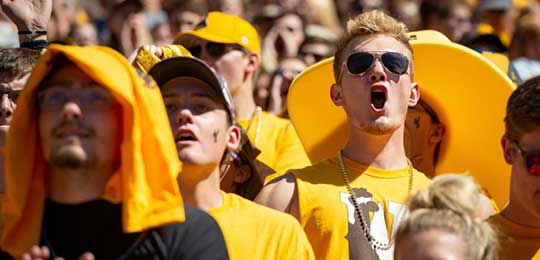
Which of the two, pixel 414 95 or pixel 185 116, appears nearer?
pixel 185 116

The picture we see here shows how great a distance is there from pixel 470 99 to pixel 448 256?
2.79 metres

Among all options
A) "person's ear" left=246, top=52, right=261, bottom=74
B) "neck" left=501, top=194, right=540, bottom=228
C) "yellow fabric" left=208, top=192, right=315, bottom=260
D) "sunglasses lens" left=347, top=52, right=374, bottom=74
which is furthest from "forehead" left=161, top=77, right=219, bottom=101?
"person's ear" left=246, top=52, right=261, bottom=74

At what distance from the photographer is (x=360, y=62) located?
7430 mm

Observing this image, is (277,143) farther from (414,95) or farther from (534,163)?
(534,163)

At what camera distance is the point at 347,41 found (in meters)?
7.64

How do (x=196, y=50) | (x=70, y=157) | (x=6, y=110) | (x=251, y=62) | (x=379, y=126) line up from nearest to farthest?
(x=70, y=157) → (x=6, y=110) → (x=379, y=126) → (x=196, y=50) → (x=251, y=62)

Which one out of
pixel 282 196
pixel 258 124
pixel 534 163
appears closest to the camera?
pixel 534 163

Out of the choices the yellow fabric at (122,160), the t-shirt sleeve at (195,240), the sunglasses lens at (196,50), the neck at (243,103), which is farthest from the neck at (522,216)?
the sunglasses lens at (196,50)

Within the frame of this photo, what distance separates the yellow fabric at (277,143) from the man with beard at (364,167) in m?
1.47

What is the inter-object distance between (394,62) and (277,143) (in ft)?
7.03

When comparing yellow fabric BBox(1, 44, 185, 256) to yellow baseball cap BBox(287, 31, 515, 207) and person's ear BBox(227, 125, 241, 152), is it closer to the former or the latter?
person's ear BBox(227, 125, 241, 152)

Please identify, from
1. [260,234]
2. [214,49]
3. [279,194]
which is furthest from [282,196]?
[214,49]

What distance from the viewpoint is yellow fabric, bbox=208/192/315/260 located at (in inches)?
252

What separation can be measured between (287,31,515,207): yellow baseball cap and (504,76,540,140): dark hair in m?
0.96
